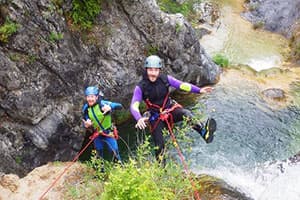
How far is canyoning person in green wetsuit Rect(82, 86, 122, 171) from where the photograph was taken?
27.7 ft

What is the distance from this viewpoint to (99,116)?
868 cm

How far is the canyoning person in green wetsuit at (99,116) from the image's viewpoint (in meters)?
8.45

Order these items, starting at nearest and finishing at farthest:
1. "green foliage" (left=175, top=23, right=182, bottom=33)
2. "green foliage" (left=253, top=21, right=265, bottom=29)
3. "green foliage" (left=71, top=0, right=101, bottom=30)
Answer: "green foliage" (left=71, top=0, right=101, bottom=30) → "green foliage" (left=175, top=23, right=182, bottom=33) → "green foliage" (left=253, top=21, right=265, bottom=29)

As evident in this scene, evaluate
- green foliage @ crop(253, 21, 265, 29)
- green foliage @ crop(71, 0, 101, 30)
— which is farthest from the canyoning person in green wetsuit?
green foliage @ crop(253, 21, 265, 29)

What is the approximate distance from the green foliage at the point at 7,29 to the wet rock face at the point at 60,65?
0.15m

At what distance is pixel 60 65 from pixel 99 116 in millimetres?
2609

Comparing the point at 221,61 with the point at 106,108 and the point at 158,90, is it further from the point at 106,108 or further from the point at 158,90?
the point at 106,108

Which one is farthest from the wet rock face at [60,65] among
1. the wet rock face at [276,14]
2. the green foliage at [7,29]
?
the wet rock face at [276,14]

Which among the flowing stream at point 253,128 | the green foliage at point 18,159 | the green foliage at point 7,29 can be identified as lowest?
the flowing stream at point 253,128

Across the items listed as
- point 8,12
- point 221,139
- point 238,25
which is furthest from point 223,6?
point 8,12

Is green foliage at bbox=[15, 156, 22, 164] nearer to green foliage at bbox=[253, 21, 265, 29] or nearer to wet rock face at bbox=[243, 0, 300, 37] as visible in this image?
wet rock face at bbox=[243, 0, 300, 37]

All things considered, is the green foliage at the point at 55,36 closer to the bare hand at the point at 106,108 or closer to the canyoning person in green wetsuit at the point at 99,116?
the canyoning person in green wetsuit at the point at 99,116

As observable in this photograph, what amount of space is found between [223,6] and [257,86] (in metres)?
10.3

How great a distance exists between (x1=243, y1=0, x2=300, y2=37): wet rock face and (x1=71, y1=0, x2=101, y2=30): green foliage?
1386 centimetres
